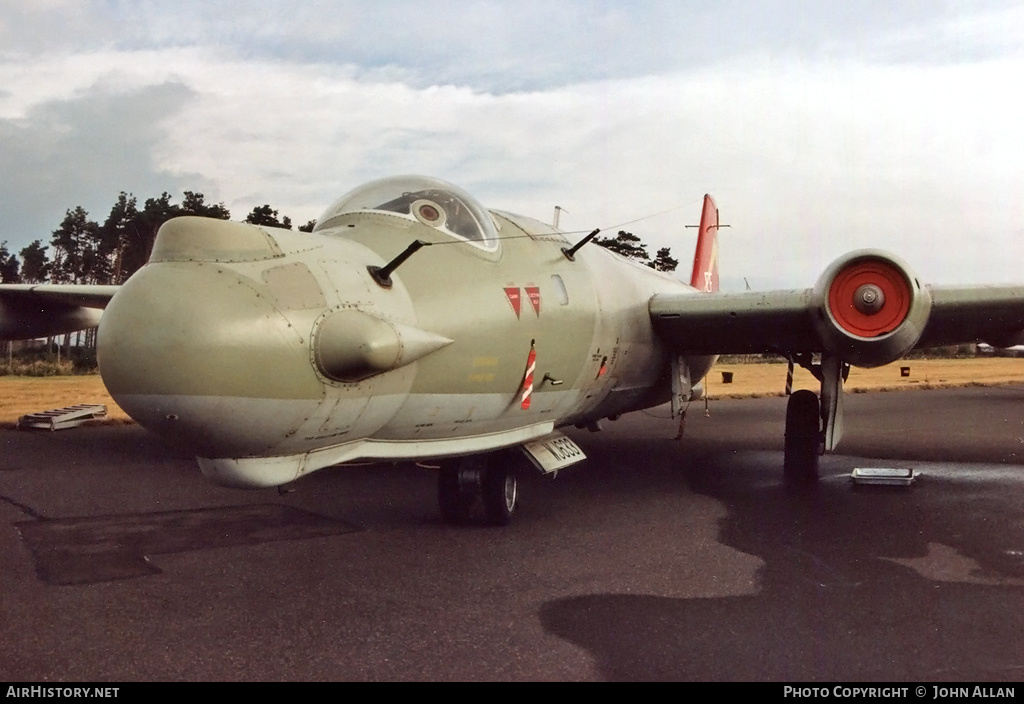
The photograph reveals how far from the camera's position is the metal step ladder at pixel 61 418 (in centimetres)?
1377

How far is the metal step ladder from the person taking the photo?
45.2ft

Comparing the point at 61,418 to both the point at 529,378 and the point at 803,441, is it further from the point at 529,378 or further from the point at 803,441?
the point at 803,441

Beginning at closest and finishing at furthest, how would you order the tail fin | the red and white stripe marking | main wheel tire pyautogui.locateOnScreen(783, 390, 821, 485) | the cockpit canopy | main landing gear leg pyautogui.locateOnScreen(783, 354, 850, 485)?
the cockpit canopy
the red and white stripe marking
main landing gear leg pyautogui.locateOnScreen(783, 354, 850, 485)
main wheel tire pyautogui.locateOnScreen(783, 390, 821, 485)
the tail fin

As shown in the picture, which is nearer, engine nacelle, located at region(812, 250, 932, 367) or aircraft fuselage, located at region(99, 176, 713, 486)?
aircraft fuselage, located at region(99, 176, 713, 486)

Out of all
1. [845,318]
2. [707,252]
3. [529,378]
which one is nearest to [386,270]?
[529,378]

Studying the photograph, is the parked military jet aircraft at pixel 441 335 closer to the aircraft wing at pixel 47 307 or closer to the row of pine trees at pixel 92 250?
the aircraft wing at pixel 47 307

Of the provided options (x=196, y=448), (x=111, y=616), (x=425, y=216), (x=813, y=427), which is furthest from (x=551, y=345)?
(x=813, y=427)

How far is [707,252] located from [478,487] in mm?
9983

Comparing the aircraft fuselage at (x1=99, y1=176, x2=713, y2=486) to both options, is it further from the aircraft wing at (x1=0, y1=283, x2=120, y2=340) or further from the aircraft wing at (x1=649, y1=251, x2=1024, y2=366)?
the aircraft wing at (x1=0, y1=283, x2=120, y2=340)

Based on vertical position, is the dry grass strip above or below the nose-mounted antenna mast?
below

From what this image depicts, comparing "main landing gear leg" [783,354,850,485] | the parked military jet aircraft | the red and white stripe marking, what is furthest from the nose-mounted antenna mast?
"main landing gear leg" [783,354,850,485]

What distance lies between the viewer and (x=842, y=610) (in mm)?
4668

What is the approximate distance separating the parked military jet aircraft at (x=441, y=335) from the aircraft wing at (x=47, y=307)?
668cm

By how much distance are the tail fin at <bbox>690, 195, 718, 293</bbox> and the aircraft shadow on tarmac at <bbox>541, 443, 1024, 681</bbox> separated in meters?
7.73
